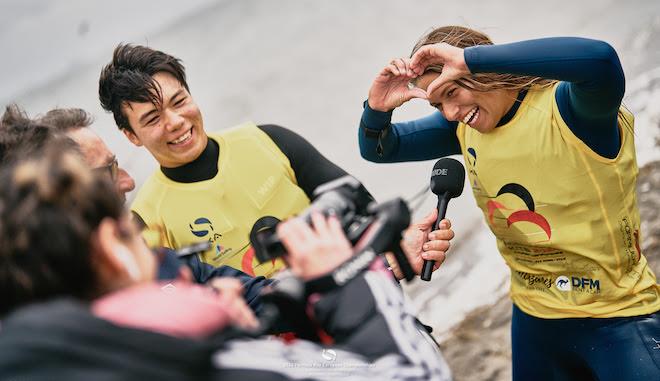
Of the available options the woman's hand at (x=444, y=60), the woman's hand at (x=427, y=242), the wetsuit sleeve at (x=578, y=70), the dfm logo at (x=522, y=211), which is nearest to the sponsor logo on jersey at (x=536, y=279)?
the dfm logo at (x=522, y=211)

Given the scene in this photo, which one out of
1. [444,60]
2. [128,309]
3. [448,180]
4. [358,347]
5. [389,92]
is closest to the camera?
[128,309]

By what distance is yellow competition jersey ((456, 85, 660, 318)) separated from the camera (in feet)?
6.38

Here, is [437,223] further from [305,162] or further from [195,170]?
[195,170]

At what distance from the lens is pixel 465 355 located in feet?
11.5

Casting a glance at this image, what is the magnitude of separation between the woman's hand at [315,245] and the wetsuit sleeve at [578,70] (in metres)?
0.88

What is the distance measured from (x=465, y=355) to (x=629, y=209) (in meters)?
1.71

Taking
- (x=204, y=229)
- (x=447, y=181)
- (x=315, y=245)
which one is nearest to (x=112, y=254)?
(x=315, y=245)

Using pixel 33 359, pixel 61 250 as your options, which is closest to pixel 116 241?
pixel 61 250

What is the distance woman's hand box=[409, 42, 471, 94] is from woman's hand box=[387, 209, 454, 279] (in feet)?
1.38

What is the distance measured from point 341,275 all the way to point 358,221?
7.0 inches

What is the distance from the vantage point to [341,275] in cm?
108

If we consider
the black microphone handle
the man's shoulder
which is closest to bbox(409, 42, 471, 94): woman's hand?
the black microphone handle

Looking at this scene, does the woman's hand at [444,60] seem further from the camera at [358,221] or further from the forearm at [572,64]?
the camera at [358,221]

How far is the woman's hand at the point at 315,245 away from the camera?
110 centimetres
